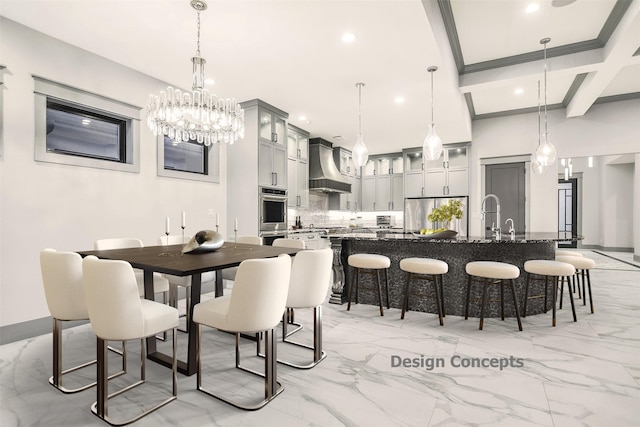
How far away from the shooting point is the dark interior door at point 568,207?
34.0 feet

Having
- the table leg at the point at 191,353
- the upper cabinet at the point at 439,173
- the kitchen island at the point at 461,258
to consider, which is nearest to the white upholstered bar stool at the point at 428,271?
the kitchen island at the point at 461,258

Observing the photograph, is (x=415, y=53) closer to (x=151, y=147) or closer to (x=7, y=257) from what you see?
(x=151, y=147)

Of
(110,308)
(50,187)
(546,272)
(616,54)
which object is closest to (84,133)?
(50,187)

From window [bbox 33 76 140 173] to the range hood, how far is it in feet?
11.9

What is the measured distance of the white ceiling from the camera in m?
2.71

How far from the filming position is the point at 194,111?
267 centimetres

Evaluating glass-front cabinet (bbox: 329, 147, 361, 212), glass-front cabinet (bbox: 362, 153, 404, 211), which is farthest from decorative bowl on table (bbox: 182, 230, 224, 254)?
glass-front cabinet (bbox: 362, 153, 404, 211)

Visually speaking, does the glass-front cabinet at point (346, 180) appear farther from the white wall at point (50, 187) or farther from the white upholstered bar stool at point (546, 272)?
Answer: the white upholstered bar stool at point (546, 272)

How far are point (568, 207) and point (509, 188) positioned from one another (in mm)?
5846

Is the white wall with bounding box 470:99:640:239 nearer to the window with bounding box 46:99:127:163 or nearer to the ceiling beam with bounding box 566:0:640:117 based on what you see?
the ceiling beam with bounding box 566:0:640:117

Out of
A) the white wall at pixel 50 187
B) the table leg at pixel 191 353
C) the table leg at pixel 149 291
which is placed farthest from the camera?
the white wall at pixel 50 187

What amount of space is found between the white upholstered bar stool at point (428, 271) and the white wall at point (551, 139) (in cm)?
425

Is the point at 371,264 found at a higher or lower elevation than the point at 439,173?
lower

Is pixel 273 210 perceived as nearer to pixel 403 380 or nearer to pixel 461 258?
pixel 461 258
